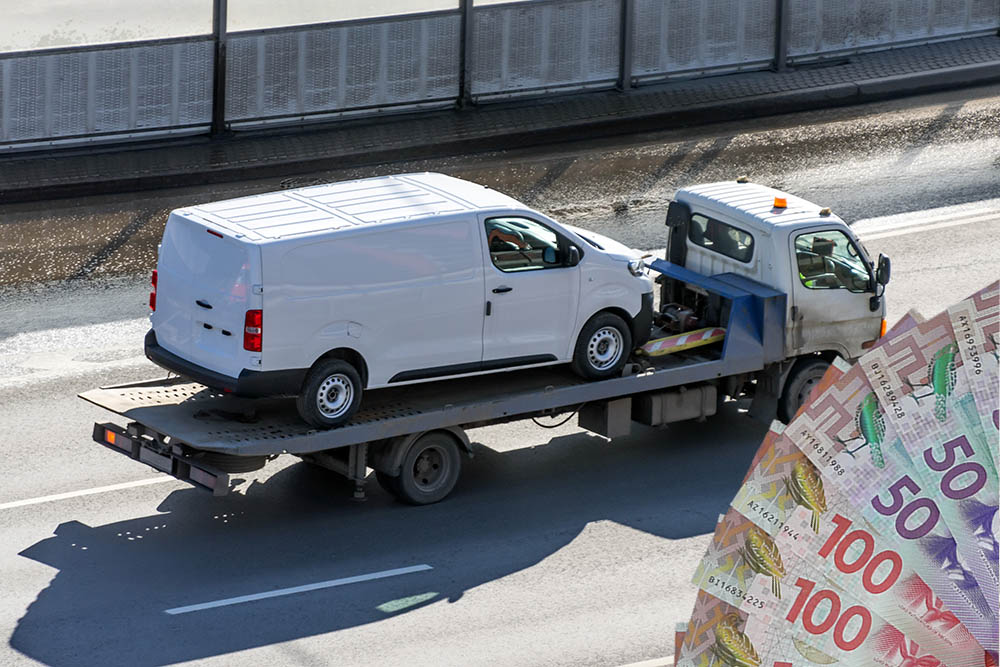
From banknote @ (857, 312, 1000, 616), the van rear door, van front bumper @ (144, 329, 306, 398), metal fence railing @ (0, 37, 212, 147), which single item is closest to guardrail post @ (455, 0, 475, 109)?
metal fence railing @ (0, 37, 212, 147)

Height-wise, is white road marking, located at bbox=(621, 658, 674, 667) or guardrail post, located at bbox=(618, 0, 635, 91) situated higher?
guardrail post, located at bbox=(618, 0, 635, 91)

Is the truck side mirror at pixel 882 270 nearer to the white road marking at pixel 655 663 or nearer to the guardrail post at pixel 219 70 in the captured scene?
the white road marking at pixel 655 663

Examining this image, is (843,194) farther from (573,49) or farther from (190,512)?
(190,512)

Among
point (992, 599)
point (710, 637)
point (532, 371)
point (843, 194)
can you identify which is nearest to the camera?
point (992, 599)

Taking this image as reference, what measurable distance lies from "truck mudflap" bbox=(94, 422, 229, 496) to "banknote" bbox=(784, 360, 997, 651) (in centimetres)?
827

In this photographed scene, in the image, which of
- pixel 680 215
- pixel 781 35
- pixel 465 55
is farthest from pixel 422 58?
pixel 680 215

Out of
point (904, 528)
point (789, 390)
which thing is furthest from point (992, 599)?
point (789, 390)

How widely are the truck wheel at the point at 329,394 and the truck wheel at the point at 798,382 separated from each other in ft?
14.1

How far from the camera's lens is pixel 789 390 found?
49.8ft

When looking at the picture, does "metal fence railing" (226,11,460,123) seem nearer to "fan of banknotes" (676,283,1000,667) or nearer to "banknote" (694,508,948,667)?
"banknote" (694,508,948,667)

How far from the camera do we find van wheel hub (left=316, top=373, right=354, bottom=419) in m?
12.7

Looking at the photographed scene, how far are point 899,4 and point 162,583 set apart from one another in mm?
18659

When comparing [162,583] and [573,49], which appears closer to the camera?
[162,583]

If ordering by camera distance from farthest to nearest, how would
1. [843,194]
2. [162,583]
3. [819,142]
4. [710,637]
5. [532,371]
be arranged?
1. [819,142]
2. [843,194]
3. [532,371]
4. [162,583]
5. [710,637]
